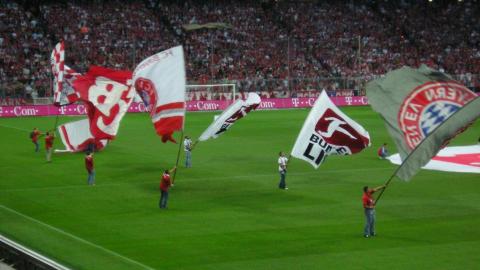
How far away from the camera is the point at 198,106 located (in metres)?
71.6

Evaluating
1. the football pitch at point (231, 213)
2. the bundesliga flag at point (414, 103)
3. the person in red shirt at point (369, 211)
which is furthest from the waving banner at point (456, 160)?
the bundesliga flag at point (414, 103)

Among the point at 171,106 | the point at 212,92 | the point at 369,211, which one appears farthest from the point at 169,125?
the point at 212,92

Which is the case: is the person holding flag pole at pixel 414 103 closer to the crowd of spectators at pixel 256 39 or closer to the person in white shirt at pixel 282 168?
the person in white shirt at pixel 282 168

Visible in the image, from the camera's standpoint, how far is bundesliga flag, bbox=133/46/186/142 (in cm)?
2862

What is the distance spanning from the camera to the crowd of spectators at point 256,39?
241ft

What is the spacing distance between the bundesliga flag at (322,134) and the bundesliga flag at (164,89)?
414 cm

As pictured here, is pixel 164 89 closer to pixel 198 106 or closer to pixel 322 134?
pixel 322 134

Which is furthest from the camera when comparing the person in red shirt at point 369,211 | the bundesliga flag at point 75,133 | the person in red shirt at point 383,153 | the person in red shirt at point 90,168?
the person in red shirt at point 383,153

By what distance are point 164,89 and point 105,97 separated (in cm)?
549

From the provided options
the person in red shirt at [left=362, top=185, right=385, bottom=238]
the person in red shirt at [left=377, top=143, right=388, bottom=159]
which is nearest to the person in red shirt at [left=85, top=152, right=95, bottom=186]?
the person in red shirt at [left=362, top=185, right=385, bottom=238]

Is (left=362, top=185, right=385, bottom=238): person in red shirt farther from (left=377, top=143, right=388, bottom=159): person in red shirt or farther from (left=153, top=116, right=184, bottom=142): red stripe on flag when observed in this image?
(left=377, top=143, right=388, bottom=159): person in red shirt

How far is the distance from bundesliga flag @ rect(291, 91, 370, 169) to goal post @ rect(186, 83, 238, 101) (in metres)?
42.1

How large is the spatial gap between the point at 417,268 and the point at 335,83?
56938mm

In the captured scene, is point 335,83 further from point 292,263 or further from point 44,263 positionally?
point 44,263
